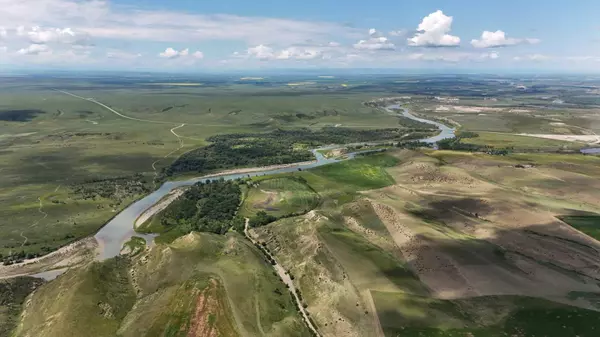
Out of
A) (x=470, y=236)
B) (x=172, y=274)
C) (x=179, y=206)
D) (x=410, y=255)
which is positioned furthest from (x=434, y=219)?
(x=179, y=206)

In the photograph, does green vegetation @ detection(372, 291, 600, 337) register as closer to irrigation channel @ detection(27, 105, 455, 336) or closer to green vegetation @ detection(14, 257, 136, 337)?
irrigation channel @ detection(27, 105, 455, 336)

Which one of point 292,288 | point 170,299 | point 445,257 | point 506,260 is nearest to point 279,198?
point 292,288

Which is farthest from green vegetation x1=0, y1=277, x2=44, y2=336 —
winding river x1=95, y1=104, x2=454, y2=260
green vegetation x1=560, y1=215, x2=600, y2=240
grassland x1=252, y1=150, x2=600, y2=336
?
green vegetation x1=560, y1=215, x2=600, y2=240

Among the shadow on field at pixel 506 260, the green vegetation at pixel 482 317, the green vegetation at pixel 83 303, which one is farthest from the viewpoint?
the shadow on field at pixel 506 260

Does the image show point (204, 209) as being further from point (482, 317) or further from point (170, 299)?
point (482, 317)

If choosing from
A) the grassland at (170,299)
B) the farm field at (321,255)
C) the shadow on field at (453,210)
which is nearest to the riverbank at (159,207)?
the farm field at (321,255)

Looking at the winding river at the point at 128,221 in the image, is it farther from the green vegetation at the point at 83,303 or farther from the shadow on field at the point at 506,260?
the shadow on field at the point at 506,260

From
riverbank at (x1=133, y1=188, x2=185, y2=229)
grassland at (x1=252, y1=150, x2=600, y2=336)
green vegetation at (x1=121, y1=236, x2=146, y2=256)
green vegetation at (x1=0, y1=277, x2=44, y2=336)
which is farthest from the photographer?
riverbank at (x1=133, y1=188, x2=185, y2=229)
